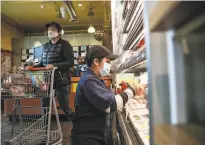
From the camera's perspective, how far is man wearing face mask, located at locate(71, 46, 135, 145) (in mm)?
1767

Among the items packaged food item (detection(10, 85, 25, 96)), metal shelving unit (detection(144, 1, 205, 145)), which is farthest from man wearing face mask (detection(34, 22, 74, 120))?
metal shelving unit (detection(144, 1, 205, 145))

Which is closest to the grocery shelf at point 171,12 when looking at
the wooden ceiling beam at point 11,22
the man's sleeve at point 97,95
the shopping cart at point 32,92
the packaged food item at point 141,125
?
Answer: the packaged food item at point 141,125

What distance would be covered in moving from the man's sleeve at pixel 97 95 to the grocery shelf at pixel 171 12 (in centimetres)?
112

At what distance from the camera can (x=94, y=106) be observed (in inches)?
70.4

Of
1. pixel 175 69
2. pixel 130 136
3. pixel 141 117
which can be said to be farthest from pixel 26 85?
pixel 175 69

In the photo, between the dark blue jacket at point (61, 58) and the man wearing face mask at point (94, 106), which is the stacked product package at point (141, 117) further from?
the dark blue jacket at point (61, 58)

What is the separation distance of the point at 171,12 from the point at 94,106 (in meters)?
1.25

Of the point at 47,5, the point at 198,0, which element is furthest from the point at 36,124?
the point at 47,5

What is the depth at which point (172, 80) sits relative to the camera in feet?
2.18

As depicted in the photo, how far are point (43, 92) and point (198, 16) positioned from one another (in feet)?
8.14

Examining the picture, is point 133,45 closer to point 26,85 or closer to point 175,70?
point 26,85

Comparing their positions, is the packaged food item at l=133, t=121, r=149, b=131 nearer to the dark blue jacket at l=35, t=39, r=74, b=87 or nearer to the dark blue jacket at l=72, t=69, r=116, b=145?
the dark blue jacket at l=72, t=69, r=116, b=145

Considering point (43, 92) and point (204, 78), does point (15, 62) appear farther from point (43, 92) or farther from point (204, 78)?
point (204, 78)

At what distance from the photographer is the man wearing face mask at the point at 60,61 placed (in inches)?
127
